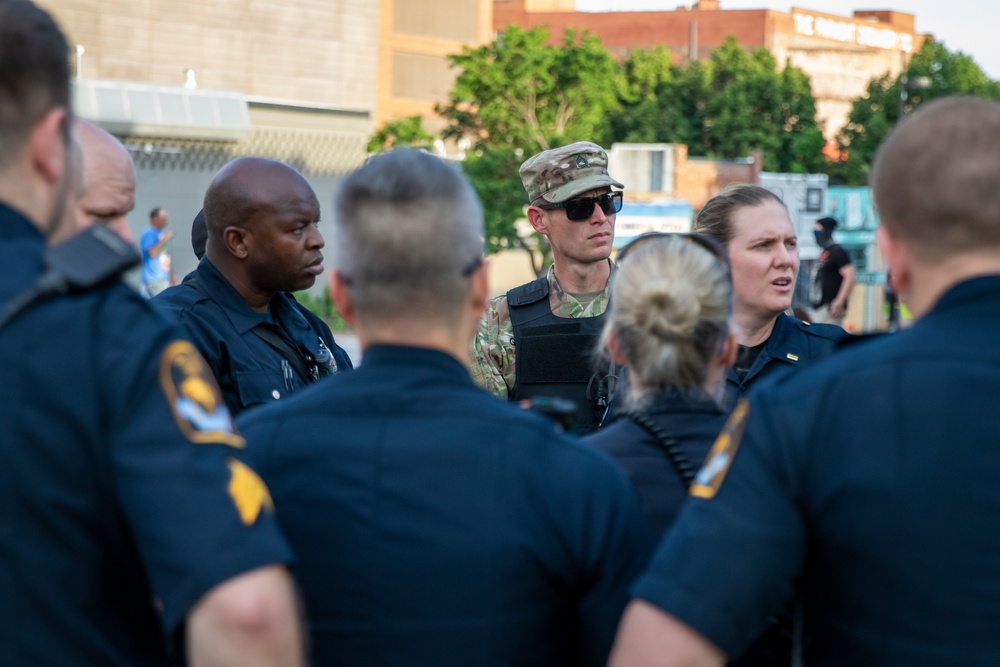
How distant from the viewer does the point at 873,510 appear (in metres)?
1.99

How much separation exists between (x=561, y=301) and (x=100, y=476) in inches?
129

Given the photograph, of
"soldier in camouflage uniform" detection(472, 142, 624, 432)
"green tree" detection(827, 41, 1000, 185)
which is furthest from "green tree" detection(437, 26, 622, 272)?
"soldier in camouflage uniform" detection(472, 142, 624, 432)

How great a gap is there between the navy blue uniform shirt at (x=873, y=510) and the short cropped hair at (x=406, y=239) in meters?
0.59

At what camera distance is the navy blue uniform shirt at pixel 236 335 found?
4.06 m

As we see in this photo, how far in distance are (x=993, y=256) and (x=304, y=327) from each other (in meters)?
2.91

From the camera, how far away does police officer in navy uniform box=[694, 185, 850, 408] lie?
4277 millimetres

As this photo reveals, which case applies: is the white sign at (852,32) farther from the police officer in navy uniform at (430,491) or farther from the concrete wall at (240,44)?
the police officer in navy uniform at (430,491)

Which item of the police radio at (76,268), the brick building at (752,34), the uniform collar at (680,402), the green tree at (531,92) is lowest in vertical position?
the uniform collar at (680,402)

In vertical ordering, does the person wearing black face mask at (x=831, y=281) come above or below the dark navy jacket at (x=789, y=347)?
below

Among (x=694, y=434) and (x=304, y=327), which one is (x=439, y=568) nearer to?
(x=694, y=434)

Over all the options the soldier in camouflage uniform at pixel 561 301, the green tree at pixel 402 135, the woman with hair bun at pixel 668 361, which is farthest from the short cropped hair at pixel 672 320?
the green tree at pixel 402 135

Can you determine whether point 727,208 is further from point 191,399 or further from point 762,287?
point 191,399

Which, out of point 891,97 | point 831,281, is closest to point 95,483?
point 831,281

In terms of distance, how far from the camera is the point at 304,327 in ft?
14.8
